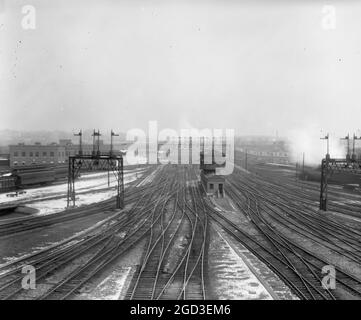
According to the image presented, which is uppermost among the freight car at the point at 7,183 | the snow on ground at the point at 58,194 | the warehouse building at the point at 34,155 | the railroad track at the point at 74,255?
the warehouse building at the point at 34,155

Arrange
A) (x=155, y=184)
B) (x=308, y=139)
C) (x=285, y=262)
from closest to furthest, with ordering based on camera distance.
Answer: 1. (x=285, y=262)
2. (x=155, y=184)
3. (x=308, y=139)

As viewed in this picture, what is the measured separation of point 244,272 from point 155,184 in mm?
30321

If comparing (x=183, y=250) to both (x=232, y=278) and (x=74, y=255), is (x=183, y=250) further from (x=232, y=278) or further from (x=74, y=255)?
(x=74, y=255)

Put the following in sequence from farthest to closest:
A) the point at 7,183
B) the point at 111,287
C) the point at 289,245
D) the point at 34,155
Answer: the point at 34,155
the point at 7,183
the point at 289,245
the point at 111,287

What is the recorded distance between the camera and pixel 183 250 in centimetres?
1602

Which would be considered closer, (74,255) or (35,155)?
(74,255)

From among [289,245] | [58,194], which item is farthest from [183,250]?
[58,194]

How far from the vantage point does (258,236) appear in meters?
18.7

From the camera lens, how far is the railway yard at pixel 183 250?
1126 cm

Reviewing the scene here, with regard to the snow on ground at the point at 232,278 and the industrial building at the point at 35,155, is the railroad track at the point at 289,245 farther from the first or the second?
the industrial building at the point at 35,155

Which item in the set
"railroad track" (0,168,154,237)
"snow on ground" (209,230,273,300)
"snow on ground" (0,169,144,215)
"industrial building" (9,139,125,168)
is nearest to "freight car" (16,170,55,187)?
"snow on ground" (0,169,144,215)

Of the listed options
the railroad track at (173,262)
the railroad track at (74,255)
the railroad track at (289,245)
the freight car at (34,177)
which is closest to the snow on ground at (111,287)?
the railroad track at (173,262)
